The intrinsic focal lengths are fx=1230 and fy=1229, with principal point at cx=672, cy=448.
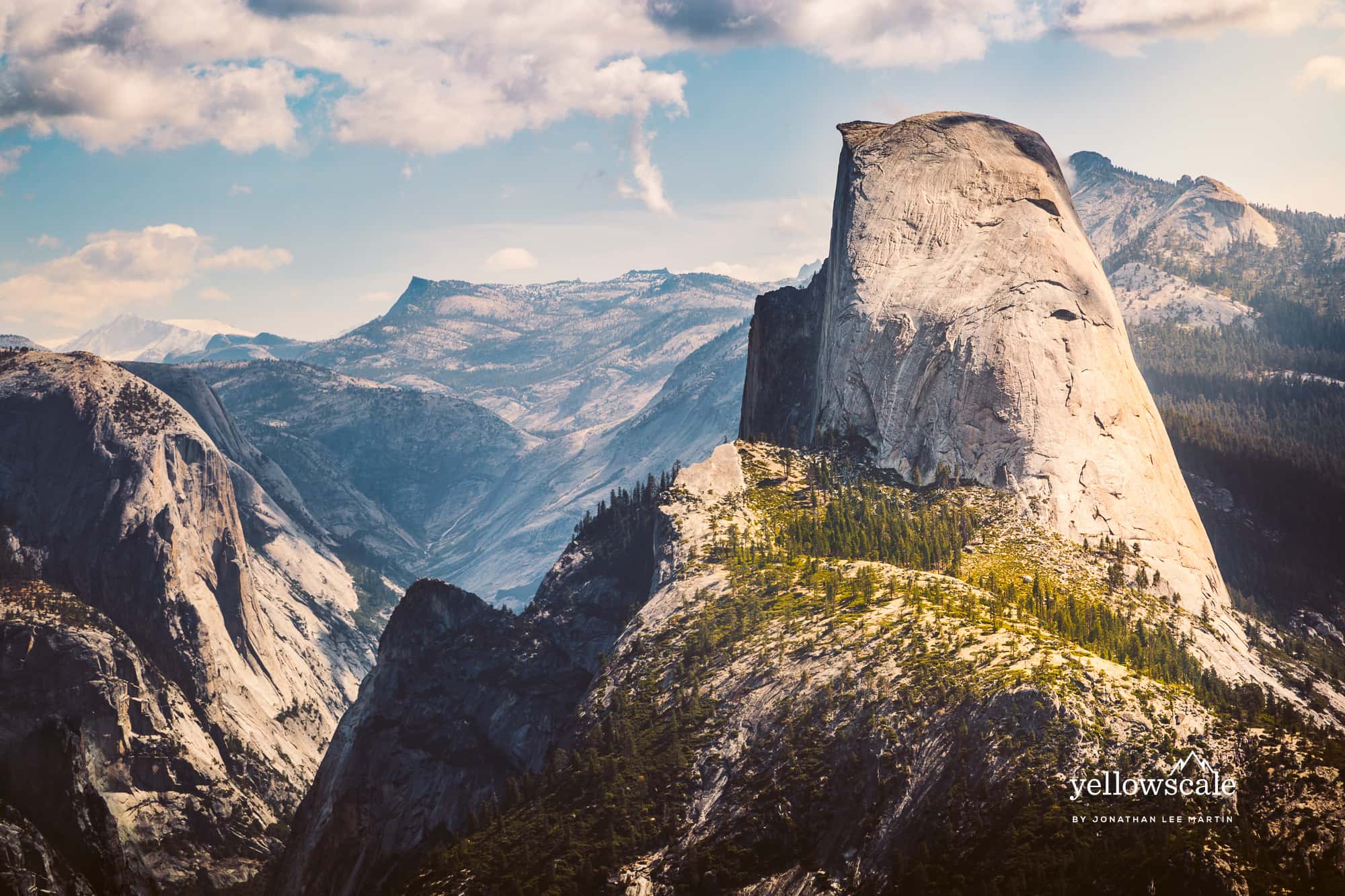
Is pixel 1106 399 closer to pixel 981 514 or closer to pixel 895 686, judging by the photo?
pixel 981 514

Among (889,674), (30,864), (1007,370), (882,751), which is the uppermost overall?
(1007,370)

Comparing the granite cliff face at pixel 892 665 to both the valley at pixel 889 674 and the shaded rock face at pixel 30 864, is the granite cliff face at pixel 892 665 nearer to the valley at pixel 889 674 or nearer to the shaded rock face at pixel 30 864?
the valley at pixel 889 674

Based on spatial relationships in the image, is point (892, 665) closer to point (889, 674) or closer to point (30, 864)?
point (889, 674)

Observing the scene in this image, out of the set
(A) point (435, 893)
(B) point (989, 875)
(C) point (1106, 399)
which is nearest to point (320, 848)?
(A) point (435, 893)

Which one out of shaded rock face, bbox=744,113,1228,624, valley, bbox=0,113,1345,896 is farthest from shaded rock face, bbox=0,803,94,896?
shaded rock face, bbox=744,113,1228,624

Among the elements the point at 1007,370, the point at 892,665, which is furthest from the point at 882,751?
the point at 1007,370

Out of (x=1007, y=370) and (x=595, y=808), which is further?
(x=1007, y=370)
